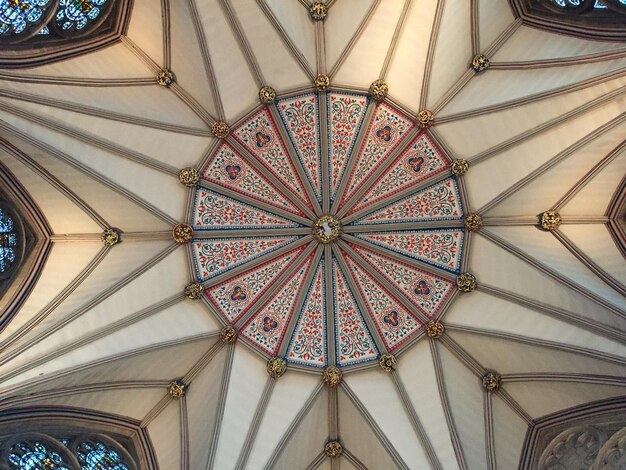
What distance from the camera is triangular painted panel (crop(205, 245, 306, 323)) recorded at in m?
18.3

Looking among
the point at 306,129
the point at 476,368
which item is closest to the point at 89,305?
the point at 306,129

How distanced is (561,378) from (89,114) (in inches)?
455

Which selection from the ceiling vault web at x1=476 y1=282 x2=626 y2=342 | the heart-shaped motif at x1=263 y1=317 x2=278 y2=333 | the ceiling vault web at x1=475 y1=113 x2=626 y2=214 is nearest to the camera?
the ceiling vault web at x1=476 y1=282 x2=626 y2=342

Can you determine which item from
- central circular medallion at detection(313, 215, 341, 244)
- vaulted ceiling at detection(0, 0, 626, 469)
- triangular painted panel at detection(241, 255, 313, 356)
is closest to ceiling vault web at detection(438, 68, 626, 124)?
vaulted ceiling at detection(0, 0, 626, 469)

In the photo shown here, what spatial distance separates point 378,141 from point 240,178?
11.6 ft

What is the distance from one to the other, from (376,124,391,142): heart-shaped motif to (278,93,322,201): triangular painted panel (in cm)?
150

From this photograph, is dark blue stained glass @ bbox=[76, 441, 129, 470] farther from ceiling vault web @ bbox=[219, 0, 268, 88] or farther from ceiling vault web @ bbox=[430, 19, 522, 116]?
ceiling vault web @ bbox=[430, 19, 522, 116]

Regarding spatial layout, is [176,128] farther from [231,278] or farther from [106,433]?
[106,433]

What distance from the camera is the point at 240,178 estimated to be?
18547 mm

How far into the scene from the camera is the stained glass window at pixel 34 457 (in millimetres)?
14805

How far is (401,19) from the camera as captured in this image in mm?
16625

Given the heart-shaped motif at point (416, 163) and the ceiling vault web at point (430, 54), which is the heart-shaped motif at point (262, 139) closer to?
the heart-shaped motif at point (416, 163)

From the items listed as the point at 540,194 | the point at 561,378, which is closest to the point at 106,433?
the point at 561,378

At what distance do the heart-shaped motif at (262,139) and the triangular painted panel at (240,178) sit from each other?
1.83 feet
